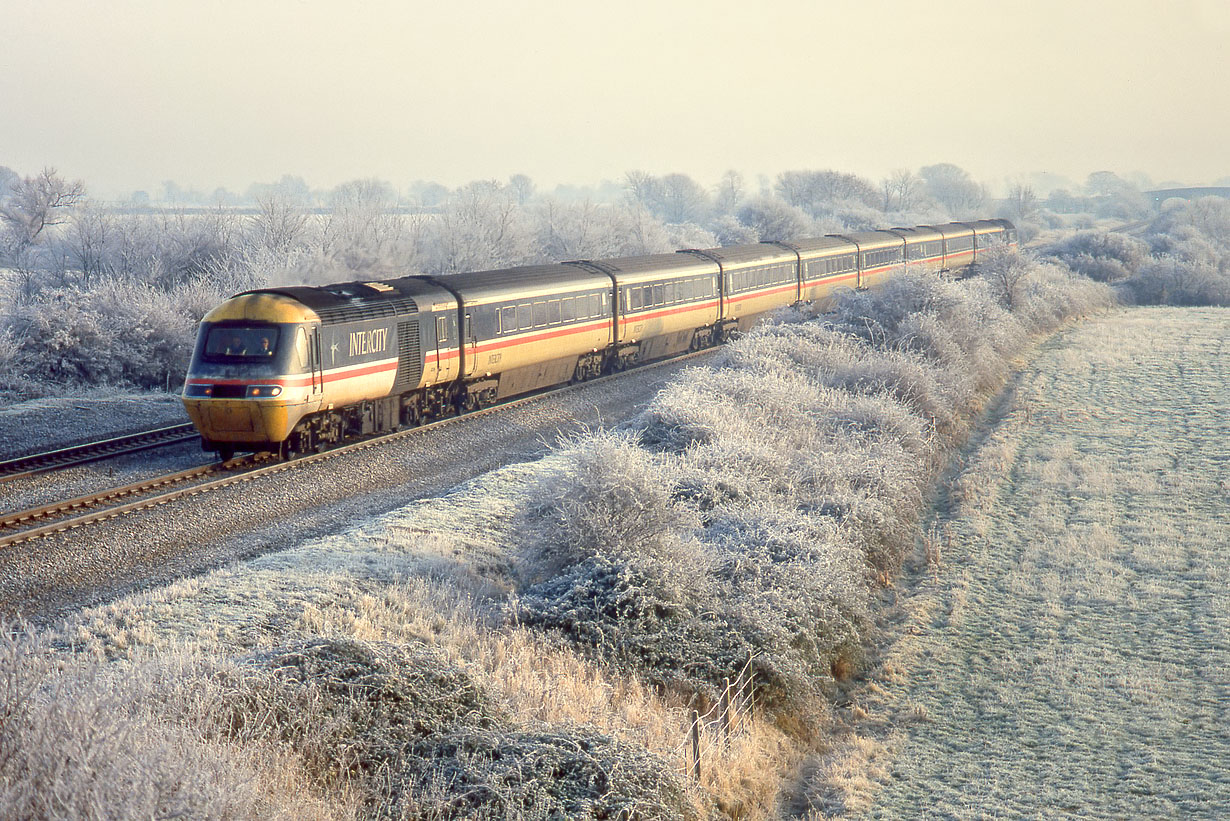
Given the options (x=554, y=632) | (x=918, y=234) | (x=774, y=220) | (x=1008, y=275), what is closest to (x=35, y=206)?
(x=918, y=234)

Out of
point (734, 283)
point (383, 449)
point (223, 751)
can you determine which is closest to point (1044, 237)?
point (734, 283)

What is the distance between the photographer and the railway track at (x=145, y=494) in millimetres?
13141

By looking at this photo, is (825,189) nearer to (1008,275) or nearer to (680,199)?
(680,199)

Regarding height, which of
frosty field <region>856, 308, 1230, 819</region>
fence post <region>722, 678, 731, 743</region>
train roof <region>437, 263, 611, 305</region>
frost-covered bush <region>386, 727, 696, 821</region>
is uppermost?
train roof <region>437, 263, 611, 305</region>

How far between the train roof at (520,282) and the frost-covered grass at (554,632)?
463cm

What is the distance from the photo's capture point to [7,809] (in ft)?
15.5

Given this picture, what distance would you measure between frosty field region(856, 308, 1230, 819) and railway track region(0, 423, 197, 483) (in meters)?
13.4

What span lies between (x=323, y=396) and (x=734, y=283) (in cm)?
1943

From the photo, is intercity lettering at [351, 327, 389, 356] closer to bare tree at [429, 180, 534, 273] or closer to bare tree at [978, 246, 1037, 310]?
bare tree at [429, 180, 534, 273]

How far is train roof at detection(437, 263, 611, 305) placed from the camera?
21359 mm

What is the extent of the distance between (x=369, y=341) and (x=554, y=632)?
9.01m

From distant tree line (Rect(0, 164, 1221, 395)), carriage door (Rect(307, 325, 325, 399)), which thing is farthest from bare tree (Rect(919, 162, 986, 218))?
carriage door (Rect(307, 325, 325, 399))

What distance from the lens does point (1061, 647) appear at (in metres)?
14.6

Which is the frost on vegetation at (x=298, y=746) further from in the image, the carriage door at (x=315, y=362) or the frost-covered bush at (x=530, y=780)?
the carriage door at (x=315, y=362)
